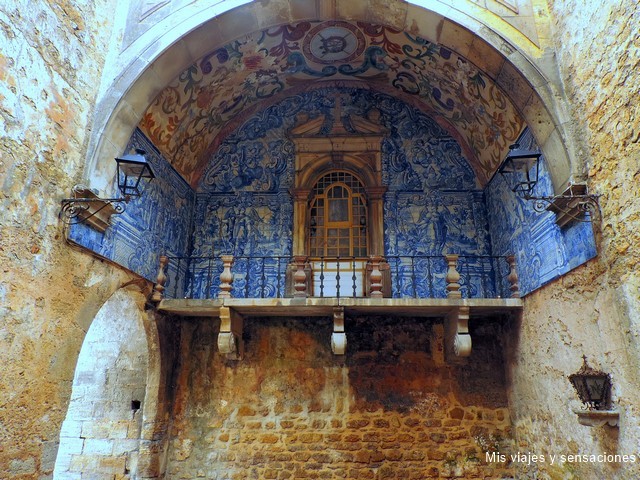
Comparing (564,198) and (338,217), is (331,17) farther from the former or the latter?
(564,198)

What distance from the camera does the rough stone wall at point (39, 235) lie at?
A: 338 cm

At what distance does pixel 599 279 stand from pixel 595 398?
97 centimetres

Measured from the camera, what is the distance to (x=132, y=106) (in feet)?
16.0

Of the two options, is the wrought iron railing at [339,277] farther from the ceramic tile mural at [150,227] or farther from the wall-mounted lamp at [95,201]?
the wall-mounted lamp at [95,201]

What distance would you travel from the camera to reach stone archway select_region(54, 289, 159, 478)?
5824 mm

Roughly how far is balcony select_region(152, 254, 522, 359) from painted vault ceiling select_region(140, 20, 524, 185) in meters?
1.53

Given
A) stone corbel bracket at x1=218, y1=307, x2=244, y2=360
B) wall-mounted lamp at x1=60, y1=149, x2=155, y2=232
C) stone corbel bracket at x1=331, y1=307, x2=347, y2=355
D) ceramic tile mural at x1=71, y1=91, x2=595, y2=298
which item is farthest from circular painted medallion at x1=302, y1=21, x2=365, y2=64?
stone corbel bracket at x1=218, y1=307, x2=244, y2=360

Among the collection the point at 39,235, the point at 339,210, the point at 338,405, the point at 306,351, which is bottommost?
the point at 338,405

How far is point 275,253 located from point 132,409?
9.81 ft

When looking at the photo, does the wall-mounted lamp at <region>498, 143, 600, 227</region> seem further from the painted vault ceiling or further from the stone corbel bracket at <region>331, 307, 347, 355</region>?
the stone corbel bracket at <region>331, 307, 347, 355</region>

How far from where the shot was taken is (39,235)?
12.0ft

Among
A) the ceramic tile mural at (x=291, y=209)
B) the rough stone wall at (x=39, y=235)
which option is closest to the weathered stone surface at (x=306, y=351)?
the rough stone wall at (x=39, y=235)

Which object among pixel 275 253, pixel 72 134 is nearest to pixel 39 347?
pixel 72 134

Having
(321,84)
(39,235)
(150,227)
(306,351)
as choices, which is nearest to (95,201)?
(39,235)
